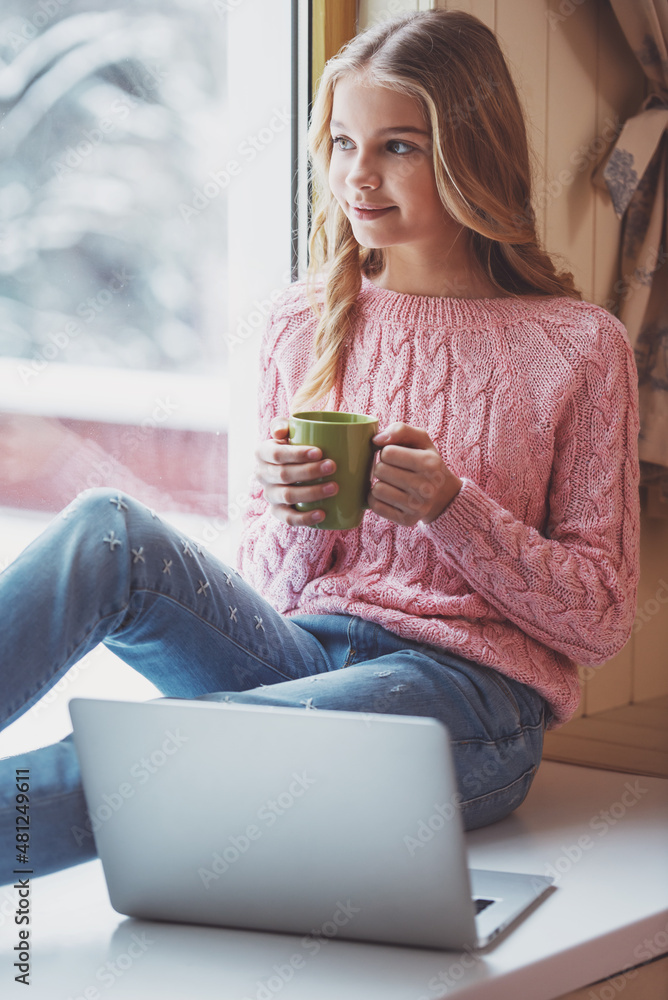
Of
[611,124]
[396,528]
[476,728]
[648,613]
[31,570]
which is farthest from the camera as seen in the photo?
[648,613]

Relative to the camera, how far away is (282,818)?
34.9 inches

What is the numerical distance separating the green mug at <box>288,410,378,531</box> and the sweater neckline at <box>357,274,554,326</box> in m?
0.30

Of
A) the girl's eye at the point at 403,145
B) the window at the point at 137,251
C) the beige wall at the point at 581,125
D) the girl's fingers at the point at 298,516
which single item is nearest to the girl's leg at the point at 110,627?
the girl's fingers at the point at 298,516

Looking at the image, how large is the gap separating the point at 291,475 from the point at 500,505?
296 millimetres

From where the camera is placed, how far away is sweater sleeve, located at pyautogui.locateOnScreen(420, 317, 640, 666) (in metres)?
1.18

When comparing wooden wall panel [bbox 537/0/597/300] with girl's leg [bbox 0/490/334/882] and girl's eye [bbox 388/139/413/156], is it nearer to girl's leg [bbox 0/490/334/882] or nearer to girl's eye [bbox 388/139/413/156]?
girl's eye [bbox 388/139/413/156]

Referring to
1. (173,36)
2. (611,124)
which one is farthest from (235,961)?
(611,124)

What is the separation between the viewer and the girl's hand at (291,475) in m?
1.06

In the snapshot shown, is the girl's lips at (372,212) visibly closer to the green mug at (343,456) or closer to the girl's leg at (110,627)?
the green mug at (343,456)

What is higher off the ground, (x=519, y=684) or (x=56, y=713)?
(x=519, y=684)

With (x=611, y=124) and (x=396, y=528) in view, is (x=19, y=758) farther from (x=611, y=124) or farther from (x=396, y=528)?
(x=611, y=124)

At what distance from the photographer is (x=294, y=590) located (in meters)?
1.36

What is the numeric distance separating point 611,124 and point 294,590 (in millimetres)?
1053

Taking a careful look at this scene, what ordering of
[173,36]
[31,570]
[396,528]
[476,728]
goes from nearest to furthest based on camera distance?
[31,570]
[476,728]
[396,528]
[173,36]
